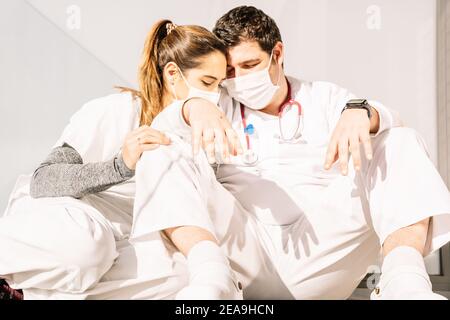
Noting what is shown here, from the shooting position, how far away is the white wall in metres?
2.10

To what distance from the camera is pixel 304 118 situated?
1570 millimetres

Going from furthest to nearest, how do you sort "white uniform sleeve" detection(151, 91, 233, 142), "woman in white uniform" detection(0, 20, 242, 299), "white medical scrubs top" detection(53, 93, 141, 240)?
1. "white medical scrubs top" detection(53, 93, 141, 240)
2. "white uniform sleeve" detection(151, 91, 233, 142)
3. "woman in white uniform" detection(0, 20, 242, 299)

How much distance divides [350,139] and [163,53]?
0.91 m

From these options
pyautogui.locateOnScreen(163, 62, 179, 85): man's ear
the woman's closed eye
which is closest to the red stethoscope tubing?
the woman's closed eye

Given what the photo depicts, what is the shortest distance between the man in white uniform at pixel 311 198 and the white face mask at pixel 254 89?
91 millimetres

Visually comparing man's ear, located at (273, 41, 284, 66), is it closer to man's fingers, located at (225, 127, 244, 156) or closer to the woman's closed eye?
the woman's closed eye

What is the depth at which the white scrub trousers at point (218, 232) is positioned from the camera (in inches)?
41.5

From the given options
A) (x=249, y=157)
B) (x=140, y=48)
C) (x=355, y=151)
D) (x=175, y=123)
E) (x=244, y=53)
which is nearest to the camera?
(x=355, y=151)

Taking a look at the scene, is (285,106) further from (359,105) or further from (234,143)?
(234,143)

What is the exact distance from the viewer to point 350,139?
3.55 ft

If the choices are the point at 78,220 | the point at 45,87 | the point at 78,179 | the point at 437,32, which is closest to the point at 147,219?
the point at 78,220

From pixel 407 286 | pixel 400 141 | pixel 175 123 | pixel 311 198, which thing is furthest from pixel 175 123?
pixel 407 286

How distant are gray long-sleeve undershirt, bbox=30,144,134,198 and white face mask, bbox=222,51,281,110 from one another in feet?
1.51
